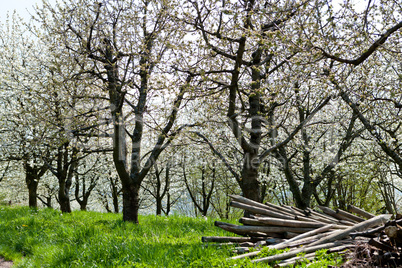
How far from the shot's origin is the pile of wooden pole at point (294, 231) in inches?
172

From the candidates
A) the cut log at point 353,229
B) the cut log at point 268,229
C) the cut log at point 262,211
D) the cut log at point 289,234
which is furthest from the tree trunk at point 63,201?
the cut log at point 353,229

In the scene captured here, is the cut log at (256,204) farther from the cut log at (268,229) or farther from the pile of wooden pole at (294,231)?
the cut log at (268,229)

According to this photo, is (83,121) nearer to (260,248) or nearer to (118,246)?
(118,246)

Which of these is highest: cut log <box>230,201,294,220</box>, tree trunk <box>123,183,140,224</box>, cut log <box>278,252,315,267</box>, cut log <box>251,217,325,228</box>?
tree trunk <box>123,183,140,224</box>

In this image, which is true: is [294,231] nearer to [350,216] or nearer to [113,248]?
[350,216]

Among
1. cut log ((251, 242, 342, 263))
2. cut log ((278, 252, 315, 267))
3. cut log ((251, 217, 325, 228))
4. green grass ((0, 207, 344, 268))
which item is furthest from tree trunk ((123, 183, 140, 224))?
cut log ((278, 252, 315, 267))

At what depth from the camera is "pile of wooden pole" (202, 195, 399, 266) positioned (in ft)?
14.3

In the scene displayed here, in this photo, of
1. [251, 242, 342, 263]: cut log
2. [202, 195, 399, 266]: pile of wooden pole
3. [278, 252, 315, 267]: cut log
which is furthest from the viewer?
[202, 195, 399, 266]: pile of wooden pole

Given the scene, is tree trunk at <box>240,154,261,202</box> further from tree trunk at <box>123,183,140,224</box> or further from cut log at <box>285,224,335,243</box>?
cut log at <box>285,224,335,243</box>

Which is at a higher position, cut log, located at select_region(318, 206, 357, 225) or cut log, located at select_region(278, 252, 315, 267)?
cut log, located at select_region(318, 206, 357, 225)

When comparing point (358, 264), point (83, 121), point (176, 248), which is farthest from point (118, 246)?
point (83, 121)

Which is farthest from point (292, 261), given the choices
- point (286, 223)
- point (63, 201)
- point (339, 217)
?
point (63, 201)

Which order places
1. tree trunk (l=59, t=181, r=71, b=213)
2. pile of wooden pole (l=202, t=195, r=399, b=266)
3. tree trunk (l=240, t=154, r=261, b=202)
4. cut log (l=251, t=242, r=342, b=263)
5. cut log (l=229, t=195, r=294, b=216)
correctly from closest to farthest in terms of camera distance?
cut log (l=251, t=242, r=342, b=263), pile of wooden pole (l=202, t=195, r=399, b=266), cut log (l=229, t=195, r=294, b=216), tree trunk (l=240, t=154, r=261, b=202), tree trunk (l=59, t=181, r=71, b=213)

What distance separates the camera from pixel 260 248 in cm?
484
